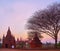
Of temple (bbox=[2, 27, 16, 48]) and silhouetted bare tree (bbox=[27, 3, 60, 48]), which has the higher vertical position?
silhouetted bare tree (bbox=[27, 3, 60, 48])

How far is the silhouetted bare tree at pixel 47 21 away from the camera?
13.8ft

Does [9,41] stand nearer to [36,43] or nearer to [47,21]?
[36,43]

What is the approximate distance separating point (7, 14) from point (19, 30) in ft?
1.72

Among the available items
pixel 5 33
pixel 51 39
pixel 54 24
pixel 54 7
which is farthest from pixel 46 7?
pixel 5 33

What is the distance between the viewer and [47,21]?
Result: 4230mm

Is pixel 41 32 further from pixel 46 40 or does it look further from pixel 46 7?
pixel 46 7

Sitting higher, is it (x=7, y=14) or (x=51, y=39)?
(x=7, y=14)

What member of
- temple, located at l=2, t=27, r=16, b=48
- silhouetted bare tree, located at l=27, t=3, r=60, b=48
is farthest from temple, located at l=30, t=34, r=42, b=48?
temple, located at l=2, t=27, r=16, b=48

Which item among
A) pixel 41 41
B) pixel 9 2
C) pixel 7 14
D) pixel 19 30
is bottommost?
pixel 41 41

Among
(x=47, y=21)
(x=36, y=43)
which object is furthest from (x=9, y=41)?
(x=47, y=21)

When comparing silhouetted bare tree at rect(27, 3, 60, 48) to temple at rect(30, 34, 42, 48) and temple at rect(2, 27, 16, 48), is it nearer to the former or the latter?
temple at rect(30, 34, 42, 48)

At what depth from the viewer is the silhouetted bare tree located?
4.20 meters

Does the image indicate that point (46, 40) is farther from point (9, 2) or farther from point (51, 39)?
point (9, 2)

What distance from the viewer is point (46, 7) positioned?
14.0 feet
